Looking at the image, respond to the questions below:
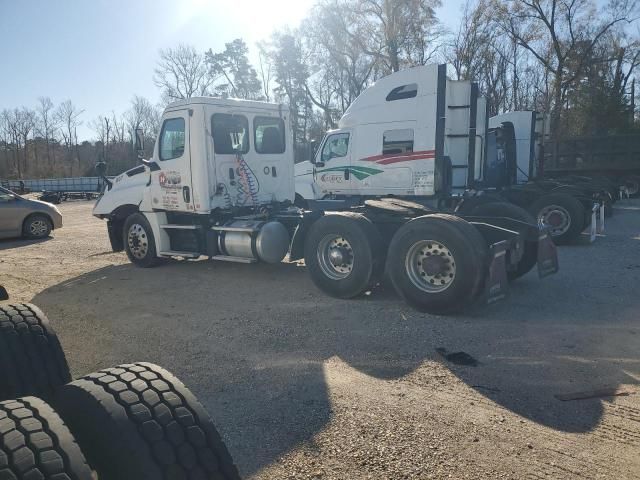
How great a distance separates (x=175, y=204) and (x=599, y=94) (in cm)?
2898

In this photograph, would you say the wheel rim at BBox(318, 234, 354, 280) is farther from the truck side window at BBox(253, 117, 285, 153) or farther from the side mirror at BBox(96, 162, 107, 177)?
the side mirror at BBox(96, 162, 107, 177)

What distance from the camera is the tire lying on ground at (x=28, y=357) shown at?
274 centimetres

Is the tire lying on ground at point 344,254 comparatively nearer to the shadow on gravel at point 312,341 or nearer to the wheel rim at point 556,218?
the shadow on gravel at point 312,341

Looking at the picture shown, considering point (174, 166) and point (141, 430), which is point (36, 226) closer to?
point (174, 166)

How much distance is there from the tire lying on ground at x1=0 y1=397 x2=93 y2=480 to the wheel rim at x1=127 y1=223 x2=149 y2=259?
26.2ft

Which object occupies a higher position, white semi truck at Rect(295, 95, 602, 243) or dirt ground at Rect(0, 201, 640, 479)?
white semi truck at Rect(295, 95, 602, 243)

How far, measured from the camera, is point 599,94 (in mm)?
29875

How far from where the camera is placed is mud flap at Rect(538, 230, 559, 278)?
6605 mm

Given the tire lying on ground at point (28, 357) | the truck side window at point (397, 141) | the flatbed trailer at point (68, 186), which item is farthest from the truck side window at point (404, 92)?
the flatbed trailer at point (68, 186)

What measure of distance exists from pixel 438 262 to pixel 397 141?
5.28m

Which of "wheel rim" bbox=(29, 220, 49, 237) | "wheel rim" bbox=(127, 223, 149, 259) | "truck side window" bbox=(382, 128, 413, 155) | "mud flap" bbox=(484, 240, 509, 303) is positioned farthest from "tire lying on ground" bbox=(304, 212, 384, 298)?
"wheel rim" bbox=(29, 220, 49, 237)

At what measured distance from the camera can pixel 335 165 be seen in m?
12.2

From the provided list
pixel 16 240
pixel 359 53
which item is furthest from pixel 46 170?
pixel 16 240

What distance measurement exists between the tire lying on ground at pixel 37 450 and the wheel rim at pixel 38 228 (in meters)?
14.0
